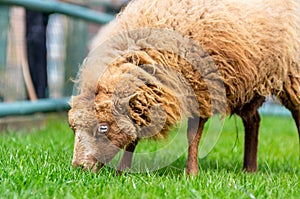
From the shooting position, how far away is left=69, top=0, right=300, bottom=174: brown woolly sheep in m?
4.58

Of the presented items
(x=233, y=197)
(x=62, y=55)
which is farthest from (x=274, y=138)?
(x=233, y=197)

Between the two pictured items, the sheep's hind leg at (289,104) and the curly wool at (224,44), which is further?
the sheep's hind leg at (289,104)

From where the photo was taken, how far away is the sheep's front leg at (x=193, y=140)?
4949 mm

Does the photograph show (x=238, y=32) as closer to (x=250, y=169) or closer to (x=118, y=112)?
(x=118, y=112)

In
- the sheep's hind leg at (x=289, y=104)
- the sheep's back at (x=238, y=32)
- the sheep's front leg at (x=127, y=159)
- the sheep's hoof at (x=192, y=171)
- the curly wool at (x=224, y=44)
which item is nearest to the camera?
the curly wool at (x=224, y=44)

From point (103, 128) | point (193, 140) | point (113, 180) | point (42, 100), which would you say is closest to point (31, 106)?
point (42, 100)

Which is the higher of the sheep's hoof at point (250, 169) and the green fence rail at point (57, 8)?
the green fence rail at point (57, 8)

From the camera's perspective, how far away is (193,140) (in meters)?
4.98

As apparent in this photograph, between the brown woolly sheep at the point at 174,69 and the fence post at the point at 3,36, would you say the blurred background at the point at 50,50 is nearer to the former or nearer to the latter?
the fence post at the point at 3,36

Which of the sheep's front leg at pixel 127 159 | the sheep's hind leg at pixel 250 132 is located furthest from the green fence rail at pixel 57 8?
the sheep's hind leg at pixel 250 132

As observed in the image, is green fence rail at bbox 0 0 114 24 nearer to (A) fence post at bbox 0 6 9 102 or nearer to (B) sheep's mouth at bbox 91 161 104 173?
(A) fence post at bbox 0 6 9 102

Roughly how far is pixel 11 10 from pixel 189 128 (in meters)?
3.62

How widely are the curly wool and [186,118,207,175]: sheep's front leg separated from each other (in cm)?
12

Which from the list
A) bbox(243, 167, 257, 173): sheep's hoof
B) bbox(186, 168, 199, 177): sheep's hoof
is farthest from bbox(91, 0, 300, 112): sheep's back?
bbox(243, 167, 257, 173): sheep's hoof
